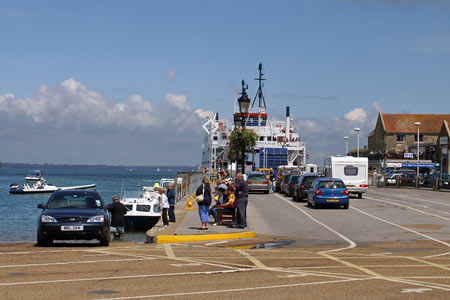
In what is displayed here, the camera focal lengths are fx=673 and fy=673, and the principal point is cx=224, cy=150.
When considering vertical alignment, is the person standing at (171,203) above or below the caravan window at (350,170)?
below

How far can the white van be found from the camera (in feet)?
134

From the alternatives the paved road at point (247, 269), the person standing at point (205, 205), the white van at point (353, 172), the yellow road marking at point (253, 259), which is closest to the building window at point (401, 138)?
the white van at point (353, 172)

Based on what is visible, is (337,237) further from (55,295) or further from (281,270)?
(55,295)

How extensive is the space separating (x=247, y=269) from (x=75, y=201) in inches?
286

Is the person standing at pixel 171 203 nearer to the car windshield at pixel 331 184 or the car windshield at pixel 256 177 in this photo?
the car windshield at pixel 331 184

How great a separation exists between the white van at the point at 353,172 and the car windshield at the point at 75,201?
24.6 metres

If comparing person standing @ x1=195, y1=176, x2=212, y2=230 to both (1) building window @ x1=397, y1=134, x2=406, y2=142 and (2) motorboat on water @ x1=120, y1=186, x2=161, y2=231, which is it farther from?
(1) building window @ x1=397, y1=134, x2=406, y2=142

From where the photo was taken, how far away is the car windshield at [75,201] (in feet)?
58.1

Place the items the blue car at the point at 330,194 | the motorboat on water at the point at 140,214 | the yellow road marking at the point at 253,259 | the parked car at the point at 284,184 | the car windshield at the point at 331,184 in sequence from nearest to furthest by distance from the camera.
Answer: the yellow road marking at the point at 253,259 < the blue car at the point at 330,194 < the car windshield at the point at 331,184 < the motorboat on water at the point at 140,214 < the parked car at the point at 284,184

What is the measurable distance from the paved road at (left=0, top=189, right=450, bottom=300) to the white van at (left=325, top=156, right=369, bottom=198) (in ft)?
64.2

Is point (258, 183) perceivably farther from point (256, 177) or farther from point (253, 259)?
point (253, 259)

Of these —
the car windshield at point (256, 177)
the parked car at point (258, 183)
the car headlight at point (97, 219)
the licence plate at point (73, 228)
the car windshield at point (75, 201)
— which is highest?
the car windshield at point (256, 177)

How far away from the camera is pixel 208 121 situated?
88625 millimetres

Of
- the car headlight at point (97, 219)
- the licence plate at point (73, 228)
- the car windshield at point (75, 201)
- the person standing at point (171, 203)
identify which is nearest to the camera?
the licence plate at point (73, 228)
